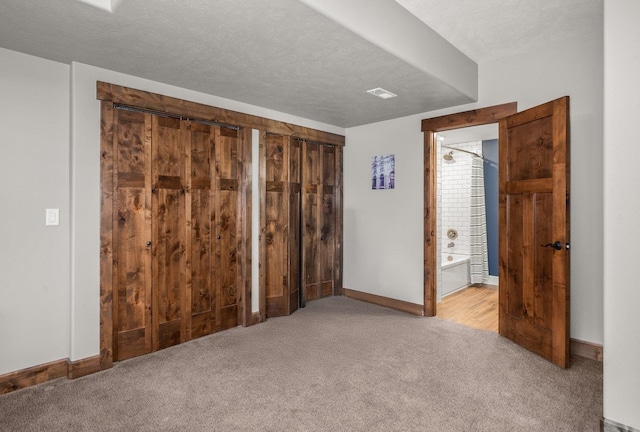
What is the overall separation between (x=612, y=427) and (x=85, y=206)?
3748 millimetres

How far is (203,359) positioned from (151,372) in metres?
0.40

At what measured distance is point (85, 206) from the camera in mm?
2791

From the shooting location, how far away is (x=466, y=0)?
252cm

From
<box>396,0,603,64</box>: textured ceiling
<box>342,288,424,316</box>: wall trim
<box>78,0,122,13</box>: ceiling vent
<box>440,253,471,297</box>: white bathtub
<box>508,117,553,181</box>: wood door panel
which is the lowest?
<box>342,288,424,316</box>: wall trim

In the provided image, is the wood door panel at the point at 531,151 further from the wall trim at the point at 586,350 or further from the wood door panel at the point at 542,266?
the wall trim at the point at 586,350

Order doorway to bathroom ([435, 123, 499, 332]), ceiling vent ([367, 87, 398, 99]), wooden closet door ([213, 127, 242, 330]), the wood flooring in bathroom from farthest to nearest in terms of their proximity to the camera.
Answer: doorway to bathroom ([435, 123, 499, 332]) → the wood flooring in bathroom → wooden closet door ([213, 127, 242, 330]) → ceiling vent ([367, 87, 398, 99])

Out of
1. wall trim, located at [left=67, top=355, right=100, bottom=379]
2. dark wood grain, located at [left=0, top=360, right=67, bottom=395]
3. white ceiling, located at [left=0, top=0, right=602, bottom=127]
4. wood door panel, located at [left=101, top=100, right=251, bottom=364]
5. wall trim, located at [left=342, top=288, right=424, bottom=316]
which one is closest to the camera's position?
white ceiling, located at [left=0, top=0, right=602, bottom=127]

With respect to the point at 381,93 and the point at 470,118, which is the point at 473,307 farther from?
the point at 381,93

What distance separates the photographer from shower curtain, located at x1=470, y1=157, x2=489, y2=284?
231 inches

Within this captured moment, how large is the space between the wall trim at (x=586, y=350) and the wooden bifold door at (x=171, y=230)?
10.5 feet

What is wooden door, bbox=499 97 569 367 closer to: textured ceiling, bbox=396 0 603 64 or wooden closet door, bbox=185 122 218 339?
textured ceiling, bbox=396 0 603 64

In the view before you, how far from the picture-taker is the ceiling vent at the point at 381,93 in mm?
3428

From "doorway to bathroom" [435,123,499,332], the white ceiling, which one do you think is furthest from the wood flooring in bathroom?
the white ceiling

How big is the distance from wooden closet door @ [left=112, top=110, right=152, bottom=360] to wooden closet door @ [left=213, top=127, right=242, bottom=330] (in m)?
0.69
